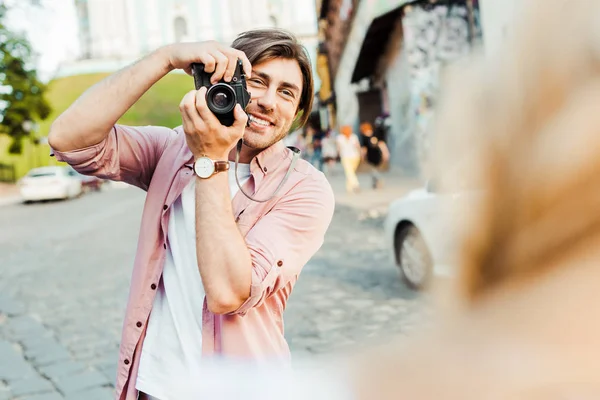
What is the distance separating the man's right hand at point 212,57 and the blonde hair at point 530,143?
99cm

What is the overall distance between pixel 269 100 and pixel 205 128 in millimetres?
429

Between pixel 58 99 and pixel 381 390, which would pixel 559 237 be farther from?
pixel 58 99

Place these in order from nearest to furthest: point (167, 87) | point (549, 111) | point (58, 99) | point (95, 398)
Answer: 1. point (549, 111)
2. point (95, 398)
3. point (58, 99)
4. point (167, 87)

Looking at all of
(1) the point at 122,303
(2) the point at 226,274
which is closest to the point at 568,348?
(2) the point at 226,274

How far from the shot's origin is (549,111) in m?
0.47

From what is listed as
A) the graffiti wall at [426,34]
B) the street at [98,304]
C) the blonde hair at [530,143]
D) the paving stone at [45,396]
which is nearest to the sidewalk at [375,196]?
the street at [98,304]

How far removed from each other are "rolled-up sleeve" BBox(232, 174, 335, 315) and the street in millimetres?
297

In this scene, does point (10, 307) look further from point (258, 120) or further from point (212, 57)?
point (212, 57)

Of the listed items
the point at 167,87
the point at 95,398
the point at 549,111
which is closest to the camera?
the point at 549,111

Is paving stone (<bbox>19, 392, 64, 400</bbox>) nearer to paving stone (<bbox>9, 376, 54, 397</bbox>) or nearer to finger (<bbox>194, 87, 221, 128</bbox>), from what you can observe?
paving stone (<bbox>9, 376, 54, 397</bbox>)

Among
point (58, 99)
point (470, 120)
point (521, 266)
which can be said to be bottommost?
point (58, 99)

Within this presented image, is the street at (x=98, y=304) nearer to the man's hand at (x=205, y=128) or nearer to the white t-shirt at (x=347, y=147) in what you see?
the man's hand at (x=205, y=128)

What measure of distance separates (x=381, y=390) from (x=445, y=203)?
178 mm

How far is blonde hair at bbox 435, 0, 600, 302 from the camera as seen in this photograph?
17.9 inches
